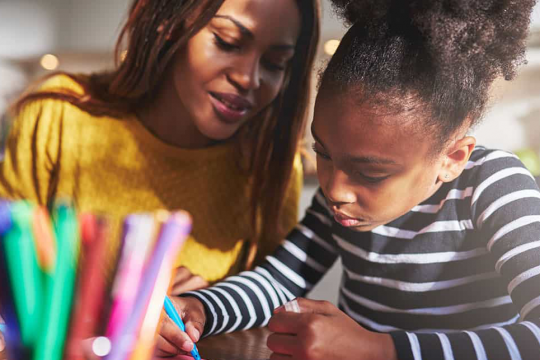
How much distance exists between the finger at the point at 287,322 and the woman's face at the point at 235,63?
16cm

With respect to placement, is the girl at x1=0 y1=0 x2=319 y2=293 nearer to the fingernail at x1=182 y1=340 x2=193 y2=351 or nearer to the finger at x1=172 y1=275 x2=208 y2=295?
the finger at x1=172 y1=275 x2=208 y2=295

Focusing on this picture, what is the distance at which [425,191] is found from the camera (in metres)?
0.31

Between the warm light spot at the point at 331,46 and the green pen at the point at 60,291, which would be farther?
the warm light spot at the point at 331,46

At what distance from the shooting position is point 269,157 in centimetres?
43

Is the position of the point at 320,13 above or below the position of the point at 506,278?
above

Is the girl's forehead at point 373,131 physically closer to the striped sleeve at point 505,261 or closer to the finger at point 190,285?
the striped sleeve at point 505,261

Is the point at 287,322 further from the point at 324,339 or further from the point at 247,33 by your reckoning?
the point at 247,33

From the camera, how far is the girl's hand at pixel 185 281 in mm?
417

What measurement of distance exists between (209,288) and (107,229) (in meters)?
0.20

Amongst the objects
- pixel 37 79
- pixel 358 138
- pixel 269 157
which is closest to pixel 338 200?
pixel 358 138

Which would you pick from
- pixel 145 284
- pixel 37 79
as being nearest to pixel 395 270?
pixel 145 284

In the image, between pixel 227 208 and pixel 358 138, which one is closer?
pixel 358 138

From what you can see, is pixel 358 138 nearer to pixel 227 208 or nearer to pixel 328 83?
pixel 328 83

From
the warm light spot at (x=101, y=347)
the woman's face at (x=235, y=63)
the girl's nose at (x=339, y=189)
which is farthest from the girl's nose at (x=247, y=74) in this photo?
the warm light spot at (x=101, y=347)
